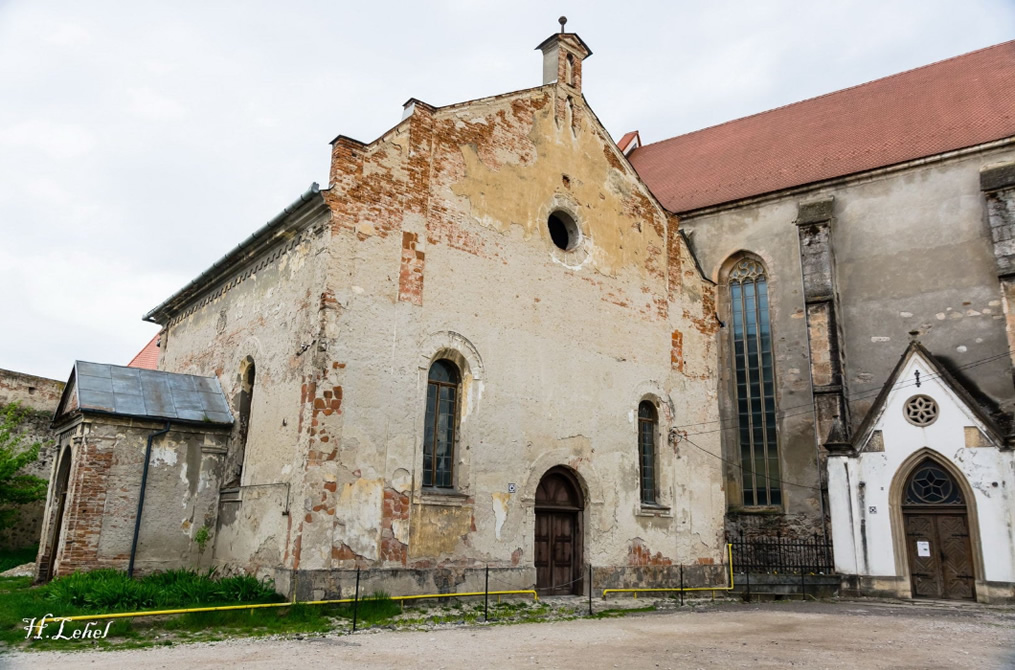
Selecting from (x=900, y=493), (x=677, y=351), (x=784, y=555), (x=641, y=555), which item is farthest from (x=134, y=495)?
(x=900, y=493)

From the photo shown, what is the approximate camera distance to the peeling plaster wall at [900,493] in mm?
16391

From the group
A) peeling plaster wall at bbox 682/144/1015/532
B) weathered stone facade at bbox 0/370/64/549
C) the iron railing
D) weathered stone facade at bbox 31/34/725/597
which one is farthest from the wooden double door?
weathered stone facade at bbox 0/370/64/549

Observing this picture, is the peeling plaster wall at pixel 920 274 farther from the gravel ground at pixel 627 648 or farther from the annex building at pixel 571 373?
the gravel ground at pixel 627 648

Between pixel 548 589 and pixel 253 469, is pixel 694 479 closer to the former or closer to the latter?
pixel 548 589

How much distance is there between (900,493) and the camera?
17.8 meters

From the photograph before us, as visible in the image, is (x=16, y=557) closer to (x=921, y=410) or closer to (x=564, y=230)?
(x=564, y=230)

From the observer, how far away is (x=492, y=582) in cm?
1286

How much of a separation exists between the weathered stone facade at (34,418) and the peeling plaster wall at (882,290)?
20.0 meters

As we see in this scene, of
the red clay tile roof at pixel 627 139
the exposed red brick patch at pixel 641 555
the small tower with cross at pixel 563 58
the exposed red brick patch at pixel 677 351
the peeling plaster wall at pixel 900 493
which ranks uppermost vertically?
the red clay tile roof at pixel 627 139

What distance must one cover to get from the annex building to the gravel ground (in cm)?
212

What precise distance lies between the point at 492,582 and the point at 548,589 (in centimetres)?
157

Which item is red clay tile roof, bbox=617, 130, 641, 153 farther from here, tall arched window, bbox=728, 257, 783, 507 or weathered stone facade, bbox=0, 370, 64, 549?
weathered stone facade, bbox=0, 370, 64, 549

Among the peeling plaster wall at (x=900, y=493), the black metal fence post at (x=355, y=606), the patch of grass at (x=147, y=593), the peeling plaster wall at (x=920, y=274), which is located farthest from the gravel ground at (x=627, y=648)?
the peeling plaster wall at (x=920, y=274)

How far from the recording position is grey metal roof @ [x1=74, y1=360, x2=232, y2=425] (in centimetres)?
1356
